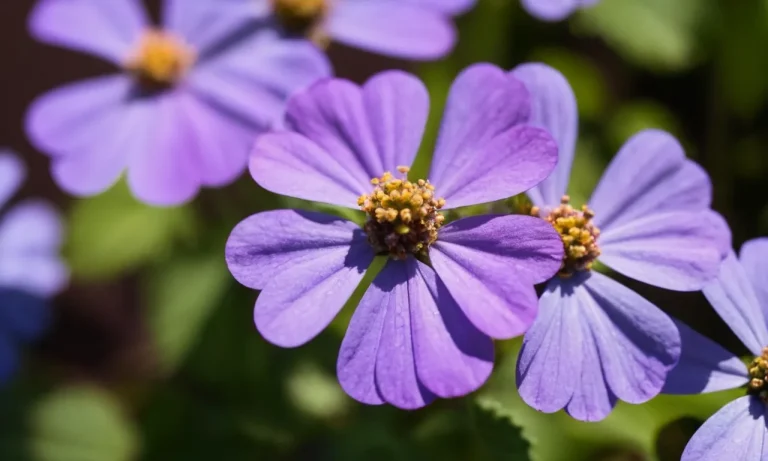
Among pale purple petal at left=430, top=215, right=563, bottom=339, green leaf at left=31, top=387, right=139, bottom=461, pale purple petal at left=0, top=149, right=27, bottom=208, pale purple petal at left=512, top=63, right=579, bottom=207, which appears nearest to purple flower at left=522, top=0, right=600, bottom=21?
pale purple petal at left=512, top=63, right=579, bottom=207

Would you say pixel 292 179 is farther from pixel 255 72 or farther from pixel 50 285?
pixel 50 285

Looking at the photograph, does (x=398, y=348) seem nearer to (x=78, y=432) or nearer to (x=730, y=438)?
(x=730, y=438)

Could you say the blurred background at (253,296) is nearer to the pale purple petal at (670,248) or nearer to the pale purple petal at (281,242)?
the pale purple petal at (670,248)

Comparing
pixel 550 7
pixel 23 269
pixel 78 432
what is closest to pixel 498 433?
pixel 550 7

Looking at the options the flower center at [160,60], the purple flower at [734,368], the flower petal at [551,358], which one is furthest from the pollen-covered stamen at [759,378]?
the flower center at [160,60]

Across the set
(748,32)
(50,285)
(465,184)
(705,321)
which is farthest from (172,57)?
(748,32)

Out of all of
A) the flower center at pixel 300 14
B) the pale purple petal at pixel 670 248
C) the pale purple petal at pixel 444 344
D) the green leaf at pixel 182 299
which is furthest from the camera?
the green leaf at pixel 182 299

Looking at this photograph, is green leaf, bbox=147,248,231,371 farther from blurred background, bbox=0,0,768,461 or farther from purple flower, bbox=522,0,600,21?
purple flower, bbox=522,0,600,21
